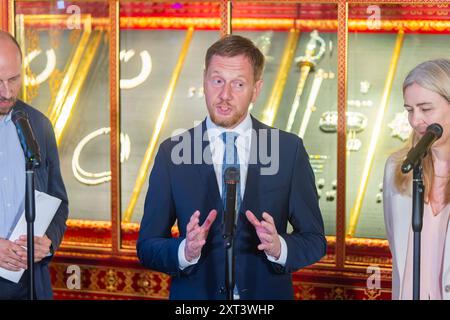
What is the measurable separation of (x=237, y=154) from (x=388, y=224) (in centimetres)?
71

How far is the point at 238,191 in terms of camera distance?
131 inches

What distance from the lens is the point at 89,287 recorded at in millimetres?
4785

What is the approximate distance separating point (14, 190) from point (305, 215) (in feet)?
4.42

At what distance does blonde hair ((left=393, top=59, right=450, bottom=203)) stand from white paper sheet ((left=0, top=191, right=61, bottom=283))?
1.52 m

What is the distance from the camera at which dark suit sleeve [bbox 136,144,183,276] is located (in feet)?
10.5

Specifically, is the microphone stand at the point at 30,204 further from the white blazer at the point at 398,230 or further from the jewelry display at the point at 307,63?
the jewelry display at the point at 307,63

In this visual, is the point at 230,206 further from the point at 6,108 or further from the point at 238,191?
the point at 6,108

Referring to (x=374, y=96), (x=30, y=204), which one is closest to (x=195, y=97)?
(x=374, y=96)

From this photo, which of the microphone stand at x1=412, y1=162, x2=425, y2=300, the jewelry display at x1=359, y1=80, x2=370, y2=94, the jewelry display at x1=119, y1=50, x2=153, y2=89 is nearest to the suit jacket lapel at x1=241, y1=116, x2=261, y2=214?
the microphone stand at x1=412, y1=162, x2=425, y2=300

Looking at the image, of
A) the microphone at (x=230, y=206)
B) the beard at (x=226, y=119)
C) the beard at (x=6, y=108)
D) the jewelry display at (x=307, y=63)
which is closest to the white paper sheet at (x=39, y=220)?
the beard at (x=6, y=108)

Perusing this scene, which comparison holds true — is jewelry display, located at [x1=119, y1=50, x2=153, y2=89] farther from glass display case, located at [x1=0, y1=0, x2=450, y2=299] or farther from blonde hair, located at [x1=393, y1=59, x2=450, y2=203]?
blonde hair, located at [x1=393, y1=59, x2=450, y2=203]

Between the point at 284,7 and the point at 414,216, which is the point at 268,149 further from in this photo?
the point at 284,7

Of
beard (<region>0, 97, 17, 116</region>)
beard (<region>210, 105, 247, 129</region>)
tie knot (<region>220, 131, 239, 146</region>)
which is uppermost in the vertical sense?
beard (<region>0, 97, 17, 116</region>)

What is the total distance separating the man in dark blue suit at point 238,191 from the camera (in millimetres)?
Answer: 3314
